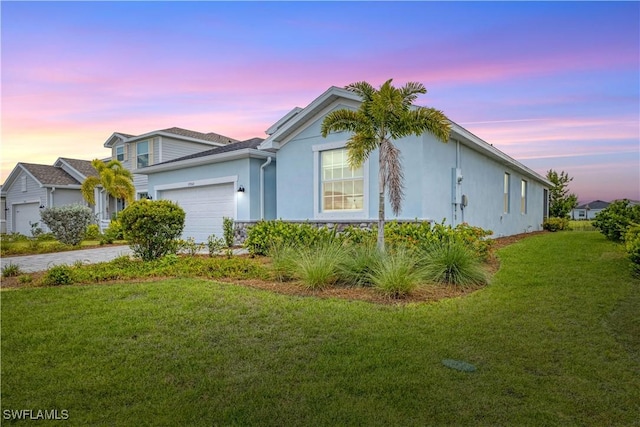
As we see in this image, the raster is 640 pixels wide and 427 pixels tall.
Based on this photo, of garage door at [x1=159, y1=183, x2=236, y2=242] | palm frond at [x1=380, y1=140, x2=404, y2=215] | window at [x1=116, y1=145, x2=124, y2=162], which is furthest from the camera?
window at [x1=116, y1=145, x2=124, y2=162]

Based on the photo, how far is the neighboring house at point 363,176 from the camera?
408 inches

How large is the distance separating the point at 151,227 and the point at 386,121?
5.70 metres

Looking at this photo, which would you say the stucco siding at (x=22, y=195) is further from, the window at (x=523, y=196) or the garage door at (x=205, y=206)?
the window at (x=523, y=196)

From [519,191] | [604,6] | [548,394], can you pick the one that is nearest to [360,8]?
[604,6]

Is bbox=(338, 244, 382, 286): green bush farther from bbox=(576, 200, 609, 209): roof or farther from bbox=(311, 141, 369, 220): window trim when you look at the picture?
bbox=(576, 200, 609, 209): roof

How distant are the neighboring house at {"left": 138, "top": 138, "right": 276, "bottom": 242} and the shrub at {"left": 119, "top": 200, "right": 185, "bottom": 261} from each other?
4.49 meters

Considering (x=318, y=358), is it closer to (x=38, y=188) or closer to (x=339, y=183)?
(x=339, y=183)

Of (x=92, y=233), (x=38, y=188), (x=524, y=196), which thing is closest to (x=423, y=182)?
(x=524, y=196)

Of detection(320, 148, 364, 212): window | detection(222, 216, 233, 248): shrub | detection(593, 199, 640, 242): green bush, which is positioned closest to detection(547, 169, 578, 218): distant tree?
detection(593, 199, 640, 242): green bush

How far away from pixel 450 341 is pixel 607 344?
1.61 metres

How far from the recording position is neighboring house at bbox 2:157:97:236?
84.2 feet

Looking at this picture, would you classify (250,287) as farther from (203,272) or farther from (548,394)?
(548,394)

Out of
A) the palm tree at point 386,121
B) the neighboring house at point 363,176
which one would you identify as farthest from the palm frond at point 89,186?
the palm tree at point 386,121

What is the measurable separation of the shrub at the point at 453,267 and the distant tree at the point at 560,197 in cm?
2237
